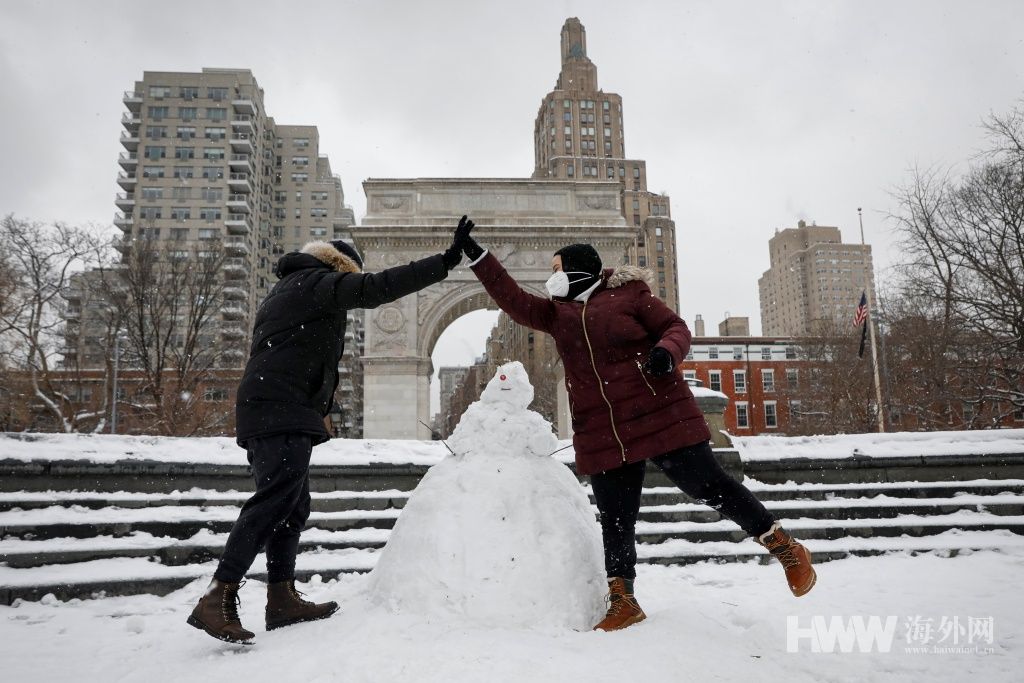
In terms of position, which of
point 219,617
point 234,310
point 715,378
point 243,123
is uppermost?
point 243,123

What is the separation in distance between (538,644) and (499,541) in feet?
1.97

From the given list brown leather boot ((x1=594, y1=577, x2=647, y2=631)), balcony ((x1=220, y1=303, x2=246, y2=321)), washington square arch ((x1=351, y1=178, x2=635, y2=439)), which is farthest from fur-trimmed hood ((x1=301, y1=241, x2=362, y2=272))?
balcony ((x1=220, y1=303, x2=246, y2=321))

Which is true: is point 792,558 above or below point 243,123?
below

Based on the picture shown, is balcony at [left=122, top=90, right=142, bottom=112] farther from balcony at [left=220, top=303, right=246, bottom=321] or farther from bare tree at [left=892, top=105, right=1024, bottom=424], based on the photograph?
bare tree at [left=892, top=105, right=1024, bottom=424]

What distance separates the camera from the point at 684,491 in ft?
9.72

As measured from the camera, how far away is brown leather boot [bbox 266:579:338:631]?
2.88m

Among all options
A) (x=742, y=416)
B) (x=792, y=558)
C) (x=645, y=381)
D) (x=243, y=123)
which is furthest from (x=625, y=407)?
(x=243, y=123)

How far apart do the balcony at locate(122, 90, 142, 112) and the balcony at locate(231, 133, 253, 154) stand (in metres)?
10.1

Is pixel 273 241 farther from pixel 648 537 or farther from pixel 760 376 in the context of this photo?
pixel 648 537

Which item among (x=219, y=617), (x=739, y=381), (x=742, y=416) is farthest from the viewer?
(x=739, y=381)

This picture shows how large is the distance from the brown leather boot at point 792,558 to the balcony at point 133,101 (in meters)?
75.0

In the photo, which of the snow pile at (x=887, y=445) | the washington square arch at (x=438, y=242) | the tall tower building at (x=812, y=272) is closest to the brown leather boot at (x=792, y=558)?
the snow pile at (x=887, y=445)

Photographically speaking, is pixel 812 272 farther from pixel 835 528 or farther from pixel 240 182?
pixel 835 528

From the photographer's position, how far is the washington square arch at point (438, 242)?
65.1ft
